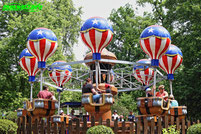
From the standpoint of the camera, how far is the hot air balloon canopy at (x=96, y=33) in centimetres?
1230

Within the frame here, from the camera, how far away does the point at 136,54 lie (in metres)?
33.2

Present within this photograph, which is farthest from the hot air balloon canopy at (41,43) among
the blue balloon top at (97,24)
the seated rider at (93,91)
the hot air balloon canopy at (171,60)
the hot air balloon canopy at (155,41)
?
the hot air balloon canopy at (171,60)

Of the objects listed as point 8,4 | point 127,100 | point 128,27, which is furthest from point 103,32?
point 128,27

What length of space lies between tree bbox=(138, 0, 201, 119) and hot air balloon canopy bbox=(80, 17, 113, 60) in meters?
12.5

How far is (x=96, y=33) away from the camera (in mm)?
12336

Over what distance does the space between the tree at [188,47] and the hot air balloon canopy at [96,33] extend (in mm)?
12480

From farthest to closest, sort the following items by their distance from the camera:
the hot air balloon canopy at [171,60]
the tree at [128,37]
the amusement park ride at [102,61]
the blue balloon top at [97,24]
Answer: the tree at [128,37] < the hot air balloon canopy at [171,60] < the blue balloon top at [97,24] < the amusement park ride at [102,61]

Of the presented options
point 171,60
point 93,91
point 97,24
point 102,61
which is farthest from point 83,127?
point 171,60

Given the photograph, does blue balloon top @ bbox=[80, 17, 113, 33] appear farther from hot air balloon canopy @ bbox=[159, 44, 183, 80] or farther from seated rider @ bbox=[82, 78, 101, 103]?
hot air balloon canopy @ bbox=[159, 44, 183, 80]

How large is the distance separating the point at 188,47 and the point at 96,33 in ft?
43.8

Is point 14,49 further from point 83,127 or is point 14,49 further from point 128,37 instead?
point 83,127

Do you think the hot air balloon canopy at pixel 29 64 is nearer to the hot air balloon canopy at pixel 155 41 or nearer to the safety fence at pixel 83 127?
the safety fence at pixel 83 127

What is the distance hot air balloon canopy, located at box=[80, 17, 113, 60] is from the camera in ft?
40.3

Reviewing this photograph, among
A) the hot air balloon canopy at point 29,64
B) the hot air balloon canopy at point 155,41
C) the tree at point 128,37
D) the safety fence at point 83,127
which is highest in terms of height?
the tree at point 128,37
